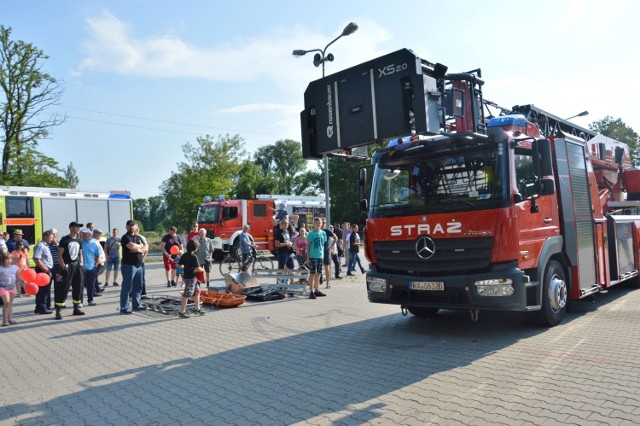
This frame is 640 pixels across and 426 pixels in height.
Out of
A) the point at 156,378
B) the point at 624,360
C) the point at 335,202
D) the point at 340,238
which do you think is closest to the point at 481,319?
the point at 624,360

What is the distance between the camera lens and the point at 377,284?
7.22 metres

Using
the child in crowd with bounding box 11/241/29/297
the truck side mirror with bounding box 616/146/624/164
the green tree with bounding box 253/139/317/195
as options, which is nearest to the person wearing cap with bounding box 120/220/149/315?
the child in crowd with bounding box 11/241/29/297

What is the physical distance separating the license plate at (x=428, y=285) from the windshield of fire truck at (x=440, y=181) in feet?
3.19

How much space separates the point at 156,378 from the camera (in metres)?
5.43

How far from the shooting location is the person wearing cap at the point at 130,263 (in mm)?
9602

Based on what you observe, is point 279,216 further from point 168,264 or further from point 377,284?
point 377,284

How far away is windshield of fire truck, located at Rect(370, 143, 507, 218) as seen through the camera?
639cm

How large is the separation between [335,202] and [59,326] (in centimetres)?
3755

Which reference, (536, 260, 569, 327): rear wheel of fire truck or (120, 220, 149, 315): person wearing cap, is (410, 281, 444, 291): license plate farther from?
(120, 220, 149, 315): person wearing cap

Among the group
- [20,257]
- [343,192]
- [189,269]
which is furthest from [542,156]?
[343,192]

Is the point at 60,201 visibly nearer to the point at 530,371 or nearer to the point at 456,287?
the point at 456,287

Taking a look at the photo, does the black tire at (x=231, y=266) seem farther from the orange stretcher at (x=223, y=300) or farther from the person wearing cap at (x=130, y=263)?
the person wearing cap at (x=130, y=263)

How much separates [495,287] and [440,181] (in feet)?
5.36

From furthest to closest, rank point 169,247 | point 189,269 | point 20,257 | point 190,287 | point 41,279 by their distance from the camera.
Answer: point 169,247, point 20,257, point 190,287, point 189,269, point 41,279
